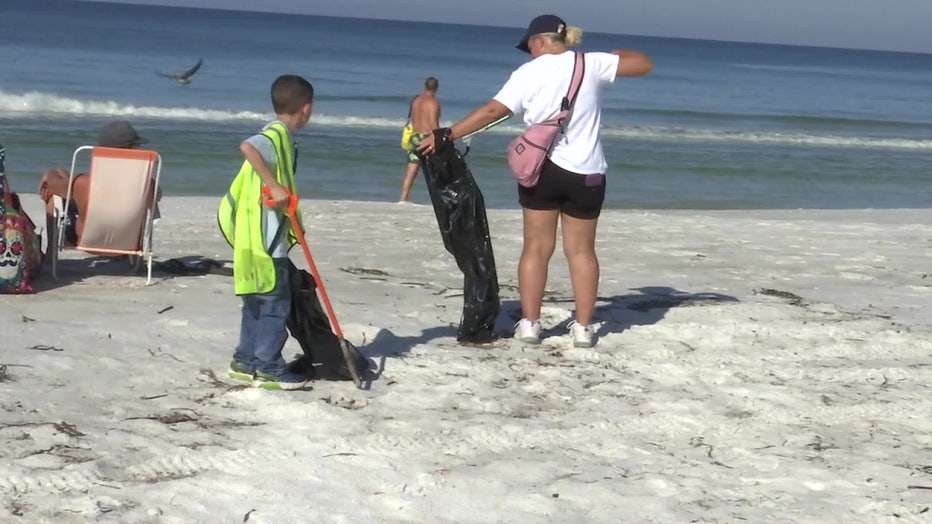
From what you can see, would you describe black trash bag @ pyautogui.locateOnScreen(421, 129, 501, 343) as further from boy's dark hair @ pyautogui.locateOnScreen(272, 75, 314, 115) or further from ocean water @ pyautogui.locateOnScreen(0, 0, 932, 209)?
ocean water @ pyautogui.locateOnScreen(0, 0, 932, 209)

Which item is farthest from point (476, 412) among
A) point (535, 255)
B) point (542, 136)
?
point (542, 136)

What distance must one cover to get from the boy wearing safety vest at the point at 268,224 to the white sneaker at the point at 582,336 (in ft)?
4.99

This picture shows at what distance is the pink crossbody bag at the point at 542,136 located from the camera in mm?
5707

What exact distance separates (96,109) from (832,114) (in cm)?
2269

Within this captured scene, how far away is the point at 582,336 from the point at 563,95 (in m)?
1.19

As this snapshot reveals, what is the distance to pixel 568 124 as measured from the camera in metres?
5.77

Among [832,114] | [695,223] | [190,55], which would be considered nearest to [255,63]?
[190,55]

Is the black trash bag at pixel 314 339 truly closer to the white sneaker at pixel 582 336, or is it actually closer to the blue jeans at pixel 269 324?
the blue jeans at pixel 269 324

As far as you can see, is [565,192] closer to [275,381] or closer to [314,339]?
[314,339]

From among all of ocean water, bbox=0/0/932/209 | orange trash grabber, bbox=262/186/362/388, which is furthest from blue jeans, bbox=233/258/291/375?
ocean water, bbox=0/0/932/209

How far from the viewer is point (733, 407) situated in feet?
17.2

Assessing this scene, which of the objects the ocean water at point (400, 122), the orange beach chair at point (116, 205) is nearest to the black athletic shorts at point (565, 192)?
the orange beach chair at point (116, 205)

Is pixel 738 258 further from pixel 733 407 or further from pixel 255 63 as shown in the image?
pixel 255 63

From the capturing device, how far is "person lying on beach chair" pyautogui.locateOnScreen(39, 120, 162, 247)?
24.2 feet
